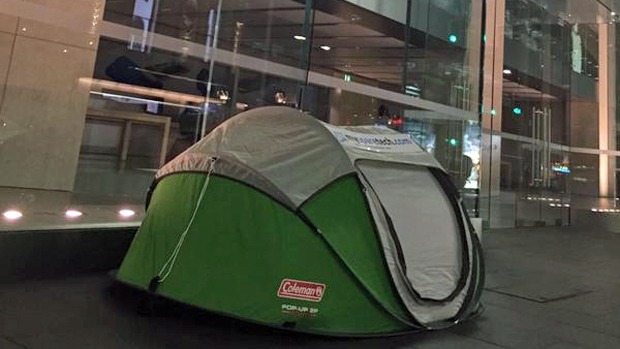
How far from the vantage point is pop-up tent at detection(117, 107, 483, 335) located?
3.00m

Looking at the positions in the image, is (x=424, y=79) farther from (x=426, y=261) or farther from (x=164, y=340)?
(x=164, y=340)

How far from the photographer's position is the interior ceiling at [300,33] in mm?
7387

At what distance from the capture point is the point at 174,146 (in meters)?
7.13

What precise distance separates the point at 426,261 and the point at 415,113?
20.4ft

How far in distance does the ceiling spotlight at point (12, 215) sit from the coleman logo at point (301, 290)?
2.47 m

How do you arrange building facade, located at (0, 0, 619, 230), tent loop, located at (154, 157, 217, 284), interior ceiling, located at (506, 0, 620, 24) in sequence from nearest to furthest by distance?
1. tent loop, located at (154, 157, 217, 284)
2. building facade, located at (0, 0, 619, 230)
3. interior ceiling, located at (506, 0, 620, 24)

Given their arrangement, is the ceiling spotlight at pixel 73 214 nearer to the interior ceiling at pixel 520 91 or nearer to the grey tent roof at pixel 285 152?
the grey tent roof at pixel 285 152

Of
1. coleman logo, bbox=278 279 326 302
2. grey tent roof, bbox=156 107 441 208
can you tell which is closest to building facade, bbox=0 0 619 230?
grey tent roof, bbox=156 107 441 208

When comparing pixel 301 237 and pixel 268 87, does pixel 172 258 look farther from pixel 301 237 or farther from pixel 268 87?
pixel 268 87

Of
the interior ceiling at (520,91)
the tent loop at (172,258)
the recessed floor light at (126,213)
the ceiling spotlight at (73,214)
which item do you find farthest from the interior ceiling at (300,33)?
the tent loop at (172,258)

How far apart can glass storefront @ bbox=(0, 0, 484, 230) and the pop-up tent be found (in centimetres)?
139

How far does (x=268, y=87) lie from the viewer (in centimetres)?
754

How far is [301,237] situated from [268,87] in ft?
15.8

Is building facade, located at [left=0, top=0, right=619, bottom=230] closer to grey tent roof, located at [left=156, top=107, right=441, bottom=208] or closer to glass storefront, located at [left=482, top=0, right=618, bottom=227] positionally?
glass storefront, located at [left=482, top=0, right=618, bottom=227]
